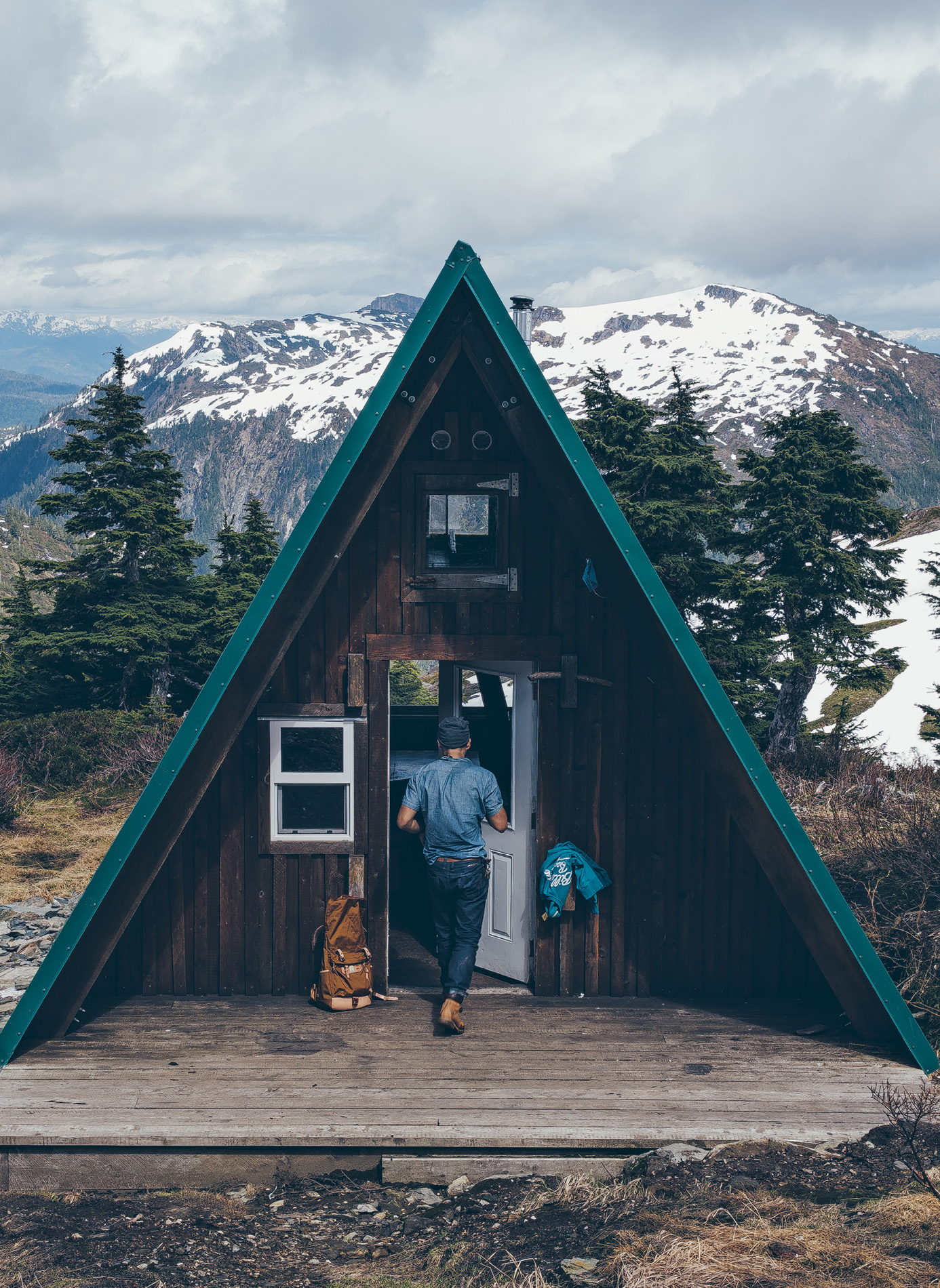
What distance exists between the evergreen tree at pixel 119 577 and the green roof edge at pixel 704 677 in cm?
1462

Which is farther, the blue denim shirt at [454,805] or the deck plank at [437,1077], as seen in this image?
the blue denim shirt at [454,805]

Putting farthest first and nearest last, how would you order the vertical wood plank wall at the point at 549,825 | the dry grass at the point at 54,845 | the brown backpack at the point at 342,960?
the dry grass at the point at 54,845 → the vertical wood plank wall at the point at 549,825 → the brown backpack at the point at 342,960

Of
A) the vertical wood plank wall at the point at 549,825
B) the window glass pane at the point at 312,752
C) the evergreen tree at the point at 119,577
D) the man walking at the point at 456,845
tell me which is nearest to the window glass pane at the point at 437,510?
the vertical wood plank wall at the point at 549,825

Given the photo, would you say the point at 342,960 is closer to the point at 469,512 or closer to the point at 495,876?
the point at 495,876

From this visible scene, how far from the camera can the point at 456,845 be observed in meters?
6.51

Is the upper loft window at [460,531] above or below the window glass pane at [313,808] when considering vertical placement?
above

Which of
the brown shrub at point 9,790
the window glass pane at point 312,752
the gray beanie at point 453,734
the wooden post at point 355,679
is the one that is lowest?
the brown shrub at point 9,790

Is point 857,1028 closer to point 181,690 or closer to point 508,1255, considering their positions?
point 508,1255

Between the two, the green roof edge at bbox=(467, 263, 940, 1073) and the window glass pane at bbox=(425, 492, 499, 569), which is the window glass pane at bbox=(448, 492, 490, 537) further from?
the green roof edge at bbox=(467, 263, 940, 1073)

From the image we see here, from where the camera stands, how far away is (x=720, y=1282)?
3959mm

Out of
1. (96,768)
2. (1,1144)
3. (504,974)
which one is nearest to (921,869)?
(504,974)

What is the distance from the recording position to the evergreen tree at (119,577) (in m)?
19.6

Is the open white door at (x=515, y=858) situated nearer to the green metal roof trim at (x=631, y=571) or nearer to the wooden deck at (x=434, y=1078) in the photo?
the wooden deck at (x=434, y=1078)

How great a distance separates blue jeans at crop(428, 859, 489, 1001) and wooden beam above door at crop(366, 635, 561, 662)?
149 cm
